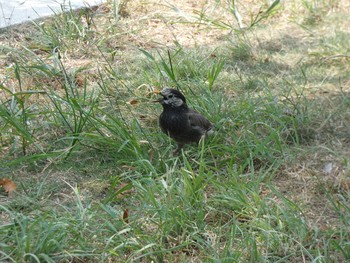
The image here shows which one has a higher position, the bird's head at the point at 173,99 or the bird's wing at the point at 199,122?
the bird's head at the point at 173,99

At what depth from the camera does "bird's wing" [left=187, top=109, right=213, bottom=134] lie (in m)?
4.91

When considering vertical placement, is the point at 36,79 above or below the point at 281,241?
above

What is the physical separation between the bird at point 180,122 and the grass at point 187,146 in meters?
0.10

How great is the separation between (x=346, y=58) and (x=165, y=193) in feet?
9.98

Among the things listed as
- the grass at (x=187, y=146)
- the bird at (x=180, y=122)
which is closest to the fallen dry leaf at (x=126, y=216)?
the grass at (x=187, y=146)

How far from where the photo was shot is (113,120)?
4723 mm

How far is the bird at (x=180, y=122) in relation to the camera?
4895mm

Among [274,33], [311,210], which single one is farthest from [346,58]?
[311,210]

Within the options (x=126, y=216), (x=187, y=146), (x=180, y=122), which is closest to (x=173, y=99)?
(x=180, y=122)

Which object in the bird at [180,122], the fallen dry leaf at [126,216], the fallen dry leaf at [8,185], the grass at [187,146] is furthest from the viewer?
the bird at [180,122]

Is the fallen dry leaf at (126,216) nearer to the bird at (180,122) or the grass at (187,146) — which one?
the grass at (187,146)

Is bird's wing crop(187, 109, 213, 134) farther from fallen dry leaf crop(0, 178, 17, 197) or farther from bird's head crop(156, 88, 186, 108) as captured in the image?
fallen dry leaf crop(0, 178, 17, 197)

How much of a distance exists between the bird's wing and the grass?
106mm

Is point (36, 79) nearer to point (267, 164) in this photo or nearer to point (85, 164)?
point (85, 164)
